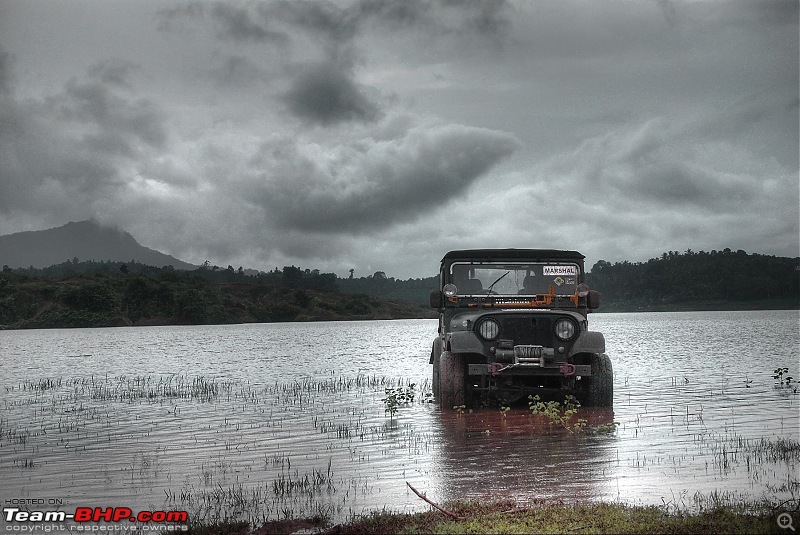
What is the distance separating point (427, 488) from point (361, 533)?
1960 mm

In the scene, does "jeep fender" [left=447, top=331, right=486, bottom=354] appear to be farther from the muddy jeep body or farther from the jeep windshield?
the jeep windshield

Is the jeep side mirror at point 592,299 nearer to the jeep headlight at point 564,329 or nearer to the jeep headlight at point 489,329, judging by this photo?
the jeep headlight at point 564,329

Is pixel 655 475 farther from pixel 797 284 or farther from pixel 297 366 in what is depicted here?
pixel 797 284

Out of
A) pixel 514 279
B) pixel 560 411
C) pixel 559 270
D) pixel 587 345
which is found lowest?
pixel 560 411

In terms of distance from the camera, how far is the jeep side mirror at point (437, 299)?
555 inches

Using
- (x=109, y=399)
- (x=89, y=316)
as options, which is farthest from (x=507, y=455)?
(x=89, y=316)

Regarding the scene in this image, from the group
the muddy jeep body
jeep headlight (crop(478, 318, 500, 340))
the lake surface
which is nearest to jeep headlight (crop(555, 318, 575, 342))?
the muddy jeep body

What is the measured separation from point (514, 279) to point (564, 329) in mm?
1770

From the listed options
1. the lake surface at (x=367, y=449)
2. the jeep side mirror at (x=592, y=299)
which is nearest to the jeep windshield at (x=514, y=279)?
the jeep side mirror at (x=592, y=299)

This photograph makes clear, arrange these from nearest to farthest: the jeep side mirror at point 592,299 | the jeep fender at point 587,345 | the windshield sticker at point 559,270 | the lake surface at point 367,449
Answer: the lake surface at point 367,449
the jeep fender at point 587,345
the jeep side mirror at point 592,299
the windshield sticker at point 559,270

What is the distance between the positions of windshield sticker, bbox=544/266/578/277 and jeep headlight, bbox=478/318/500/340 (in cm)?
195

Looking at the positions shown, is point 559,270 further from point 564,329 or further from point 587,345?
point 587,345

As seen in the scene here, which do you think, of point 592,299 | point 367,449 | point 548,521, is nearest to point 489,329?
point 592,299

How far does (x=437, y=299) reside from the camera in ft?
46.3
